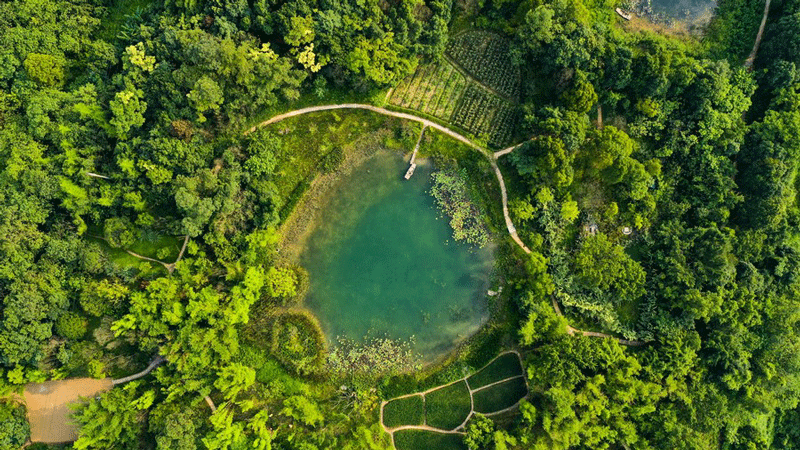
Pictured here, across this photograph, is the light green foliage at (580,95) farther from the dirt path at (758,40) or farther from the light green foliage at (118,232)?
the light green foliage at (118,232)

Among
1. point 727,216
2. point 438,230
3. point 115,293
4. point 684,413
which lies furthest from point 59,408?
point 727,216

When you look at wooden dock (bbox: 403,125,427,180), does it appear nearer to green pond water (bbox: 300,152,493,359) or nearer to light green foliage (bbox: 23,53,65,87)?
green pond water (bbox: 300,152,493,359)

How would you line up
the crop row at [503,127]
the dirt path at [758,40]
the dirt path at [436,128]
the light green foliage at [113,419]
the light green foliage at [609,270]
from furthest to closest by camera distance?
the dirt path at [758,40] → the crop row at [503,127] → the dirt path at [436,128] → the light green foliage at [609,270] → the light green foliage at [113,419]

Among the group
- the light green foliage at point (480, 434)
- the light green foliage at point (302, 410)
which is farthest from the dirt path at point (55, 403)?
the light green foliage at point (480, 434)

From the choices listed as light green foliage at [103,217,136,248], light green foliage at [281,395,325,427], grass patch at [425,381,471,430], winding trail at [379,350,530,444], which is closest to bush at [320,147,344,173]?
light green foliage at [103,217,136,248]

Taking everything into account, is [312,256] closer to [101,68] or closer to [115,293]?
[115,293]
